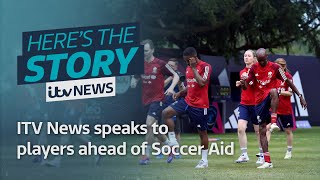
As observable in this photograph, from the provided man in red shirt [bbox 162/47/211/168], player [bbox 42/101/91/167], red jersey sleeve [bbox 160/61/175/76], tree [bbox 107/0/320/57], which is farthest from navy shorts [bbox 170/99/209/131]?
player [bbox 42/101/91/167]

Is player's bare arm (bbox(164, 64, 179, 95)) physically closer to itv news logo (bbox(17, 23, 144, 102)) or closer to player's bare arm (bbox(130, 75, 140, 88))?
player's bare arm (bbox(130, 75, 140, 88))

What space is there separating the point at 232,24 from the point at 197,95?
11330 mm

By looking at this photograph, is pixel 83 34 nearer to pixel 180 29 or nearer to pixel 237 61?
pixel 180 29

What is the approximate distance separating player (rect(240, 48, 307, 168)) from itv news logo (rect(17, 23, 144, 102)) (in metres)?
3.43

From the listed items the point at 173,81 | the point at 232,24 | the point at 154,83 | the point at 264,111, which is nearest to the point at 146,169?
the point at 173,81

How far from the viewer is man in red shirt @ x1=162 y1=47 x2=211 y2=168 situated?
12.6 meters

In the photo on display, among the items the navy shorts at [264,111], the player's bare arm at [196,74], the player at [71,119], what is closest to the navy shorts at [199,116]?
the player's bare arm at [196,74]

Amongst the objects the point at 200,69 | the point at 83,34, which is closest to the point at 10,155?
the point at 83,34

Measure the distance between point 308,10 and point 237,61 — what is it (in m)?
2.57

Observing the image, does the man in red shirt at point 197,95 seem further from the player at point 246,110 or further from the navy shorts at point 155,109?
the player at point 246,110

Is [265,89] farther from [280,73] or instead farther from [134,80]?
[134,80]

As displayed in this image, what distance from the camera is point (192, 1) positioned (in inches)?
750

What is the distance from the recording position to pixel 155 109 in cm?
1338

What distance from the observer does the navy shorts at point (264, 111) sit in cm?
1313
